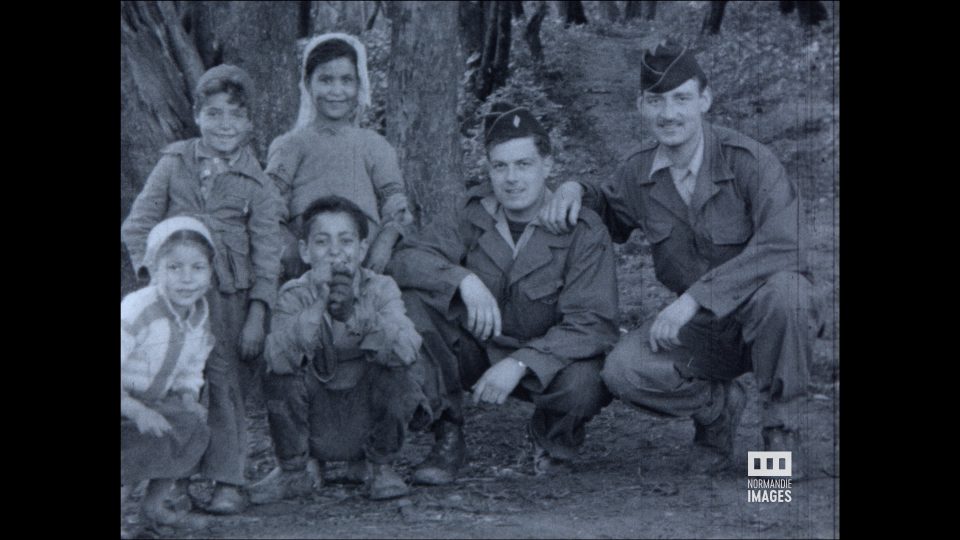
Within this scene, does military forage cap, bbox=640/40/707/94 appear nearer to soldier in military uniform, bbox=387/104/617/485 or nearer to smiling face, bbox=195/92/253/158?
soldier in military uniform, bbox=387/104/617/485

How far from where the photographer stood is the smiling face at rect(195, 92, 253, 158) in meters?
6.41

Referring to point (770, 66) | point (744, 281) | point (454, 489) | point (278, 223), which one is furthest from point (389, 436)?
point (770, 66)

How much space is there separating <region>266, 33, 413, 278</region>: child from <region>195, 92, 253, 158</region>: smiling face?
0.27 meters

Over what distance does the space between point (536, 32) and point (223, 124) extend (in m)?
1.68

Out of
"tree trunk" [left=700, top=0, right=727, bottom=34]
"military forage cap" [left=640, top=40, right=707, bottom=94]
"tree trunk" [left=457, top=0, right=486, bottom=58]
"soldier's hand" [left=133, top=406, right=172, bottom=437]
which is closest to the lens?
"soldier's hand" [left=133, top=406, right=172, bottom=437]

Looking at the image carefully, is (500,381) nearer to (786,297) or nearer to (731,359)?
(731,359)

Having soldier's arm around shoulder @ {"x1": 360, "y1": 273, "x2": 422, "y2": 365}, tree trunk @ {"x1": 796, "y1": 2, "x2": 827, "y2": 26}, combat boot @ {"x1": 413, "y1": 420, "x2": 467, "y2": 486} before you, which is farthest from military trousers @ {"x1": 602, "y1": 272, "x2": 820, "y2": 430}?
tree trunk @ {"x1": 796, "y1": 2, "x2": 827, "y2": 26}

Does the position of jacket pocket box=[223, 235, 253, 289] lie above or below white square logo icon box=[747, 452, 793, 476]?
above

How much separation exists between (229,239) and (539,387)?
4.69 ft

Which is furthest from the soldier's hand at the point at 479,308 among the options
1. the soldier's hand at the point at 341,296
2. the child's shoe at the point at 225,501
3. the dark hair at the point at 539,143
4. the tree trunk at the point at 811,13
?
the tree trunk at the point at 811,13

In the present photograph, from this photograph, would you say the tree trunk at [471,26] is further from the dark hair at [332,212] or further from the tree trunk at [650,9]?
the dark hair at [332,212]

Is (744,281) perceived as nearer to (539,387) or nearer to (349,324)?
(539,387)

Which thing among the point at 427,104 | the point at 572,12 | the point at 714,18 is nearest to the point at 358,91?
the point at 427,104

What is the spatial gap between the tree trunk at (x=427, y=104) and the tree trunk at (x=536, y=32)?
48 cm
